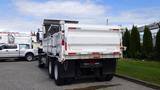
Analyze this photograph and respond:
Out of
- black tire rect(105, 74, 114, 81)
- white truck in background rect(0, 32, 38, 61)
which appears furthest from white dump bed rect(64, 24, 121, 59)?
white truck in background rect(0, 32, 38, 61)

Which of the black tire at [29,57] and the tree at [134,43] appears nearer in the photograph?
Answer: the tree at [134,43]

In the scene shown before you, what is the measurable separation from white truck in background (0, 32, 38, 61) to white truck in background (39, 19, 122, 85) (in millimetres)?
17609

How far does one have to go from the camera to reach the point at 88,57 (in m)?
13.0

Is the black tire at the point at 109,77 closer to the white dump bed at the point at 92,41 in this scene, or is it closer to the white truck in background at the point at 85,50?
the white truck in background at the point at 85,50

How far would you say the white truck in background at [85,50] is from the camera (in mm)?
12586

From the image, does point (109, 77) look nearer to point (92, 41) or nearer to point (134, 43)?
point (92, 41)

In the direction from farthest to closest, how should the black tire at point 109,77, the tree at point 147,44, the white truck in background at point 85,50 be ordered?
the tree at point 147,44 → the black tire at point 109,77 → the white truck in background at point 85,50

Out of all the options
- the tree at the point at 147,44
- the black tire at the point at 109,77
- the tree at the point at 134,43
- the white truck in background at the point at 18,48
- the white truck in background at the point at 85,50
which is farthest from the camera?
the white truck in background at the point at 18,48

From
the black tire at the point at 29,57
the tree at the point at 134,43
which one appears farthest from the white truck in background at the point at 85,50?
the black tire at the point at 29,57

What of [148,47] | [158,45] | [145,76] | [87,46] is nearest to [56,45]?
[87,46]

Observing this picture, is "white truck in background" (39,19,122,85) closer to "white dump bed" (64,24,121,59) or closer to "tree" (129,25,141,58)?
"white dump bed" (64,24,121,59)

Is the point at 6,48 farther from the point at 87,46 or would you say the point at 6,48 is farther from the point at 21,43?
the point at 87,46

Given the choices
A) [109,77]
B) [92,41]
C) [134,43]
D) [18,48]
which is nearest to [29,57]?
[18,48]

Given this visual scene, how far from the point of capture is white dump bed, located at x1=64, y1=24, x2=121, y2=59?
1262 centimetres
